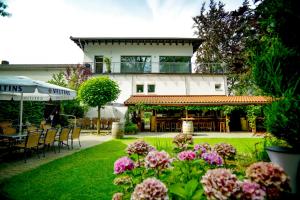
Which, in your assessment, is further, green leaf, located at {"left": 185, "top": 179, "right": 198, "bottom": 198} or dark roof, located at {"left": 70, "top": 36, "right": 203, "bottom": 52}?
dark roof, located at {"left": 70, "top": 36, "right": 203, "bottom": 52}

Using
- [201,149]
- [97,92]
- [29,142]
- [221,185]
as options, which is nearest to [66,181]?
[29,142]

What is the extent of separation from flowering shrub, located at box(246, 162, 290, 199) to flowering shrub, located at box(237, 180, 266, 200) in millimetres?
101

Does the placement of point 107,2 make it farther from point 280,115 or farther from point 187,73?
point 187,73

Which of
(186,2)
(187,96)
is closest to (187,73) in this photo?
(187,96)

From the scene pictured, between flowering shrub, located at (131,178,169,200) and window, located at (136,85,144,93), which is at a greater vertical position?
window, located at (136,85,144,93)

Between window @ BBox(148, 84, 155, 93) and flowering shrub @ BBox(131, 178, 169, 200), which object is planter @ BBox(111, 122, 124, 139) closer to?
window @ BBox(148, 84, 155, 93)

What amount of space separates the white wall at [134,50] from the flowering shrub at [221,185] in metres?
22.8

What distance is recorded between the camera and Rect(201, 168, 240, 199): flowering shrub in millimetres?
1304

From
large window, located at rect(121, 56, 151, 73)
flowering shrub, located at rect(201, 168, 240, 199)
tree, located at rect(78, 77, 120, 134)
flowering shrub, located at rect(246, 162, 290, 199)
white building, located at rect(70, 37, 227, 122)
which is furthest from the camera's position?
large window, located at rect(121, 56, 151, 73)

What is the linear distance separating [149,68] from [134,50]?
3.23 metres

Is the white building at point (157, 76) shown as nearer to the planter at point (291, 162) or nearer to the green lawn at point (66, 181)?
the green lawn at point (66, 181)

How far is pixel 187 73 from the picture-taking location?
21750mm

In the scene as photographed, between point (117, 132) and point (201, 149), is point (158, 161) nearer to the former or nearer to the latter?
point (201, 149)

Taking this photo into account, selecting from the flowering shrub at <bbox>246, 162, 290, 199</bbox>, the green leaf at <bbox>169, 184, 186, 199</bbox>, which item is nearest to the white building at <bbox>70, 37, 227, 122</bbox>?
the green leaf at <bbox>169, 184, 186, 199</bbox>
